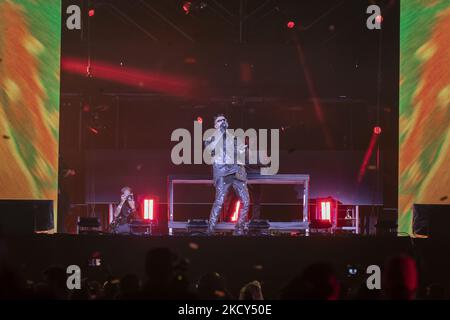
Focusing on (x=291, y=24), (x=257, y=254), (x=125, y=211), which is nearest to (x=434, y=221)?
(x=257, y=254)

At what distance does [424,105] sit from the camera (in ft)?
34.9

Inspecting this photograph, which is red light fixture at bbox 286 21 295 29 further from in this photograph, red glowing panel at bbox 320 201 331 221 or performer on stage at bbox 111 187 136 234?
performer on stage at bbox 111 187 136 234

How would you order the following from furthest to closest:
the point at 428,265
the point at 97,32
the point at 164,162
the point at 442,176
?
1. the point at 164,162
2. the point at 97,32
3. the point at 442,176
4. the point at 428,265

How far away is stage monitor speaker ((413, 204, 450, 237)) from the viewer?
8.93m

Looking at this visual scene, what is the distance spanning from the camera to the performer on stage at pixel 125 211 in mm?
13539

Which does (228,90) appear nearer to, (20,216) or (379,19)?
(379,19)

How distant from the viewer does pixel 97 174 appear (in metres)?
16.2

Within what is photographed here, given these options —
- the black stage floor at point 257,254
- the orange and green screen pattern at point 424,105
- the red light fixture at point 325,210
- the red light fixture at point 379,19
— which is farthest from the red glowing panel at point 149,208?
the black stage floor at point 257,254

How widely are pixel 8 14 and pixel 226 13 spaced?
556 centimetres

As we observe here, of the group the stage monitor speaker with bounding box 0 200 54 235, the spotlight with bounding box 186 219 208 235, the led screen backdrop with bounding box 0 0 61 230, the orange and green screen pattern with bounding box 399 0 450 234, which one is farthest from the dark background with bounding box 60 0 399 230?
the stage monitor speaker with bounding box 0 200 54 235

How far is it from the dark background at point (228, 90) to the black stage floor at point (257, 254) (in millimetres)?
5567

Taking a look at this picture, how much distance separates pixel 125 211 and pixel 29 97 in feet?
11.8
